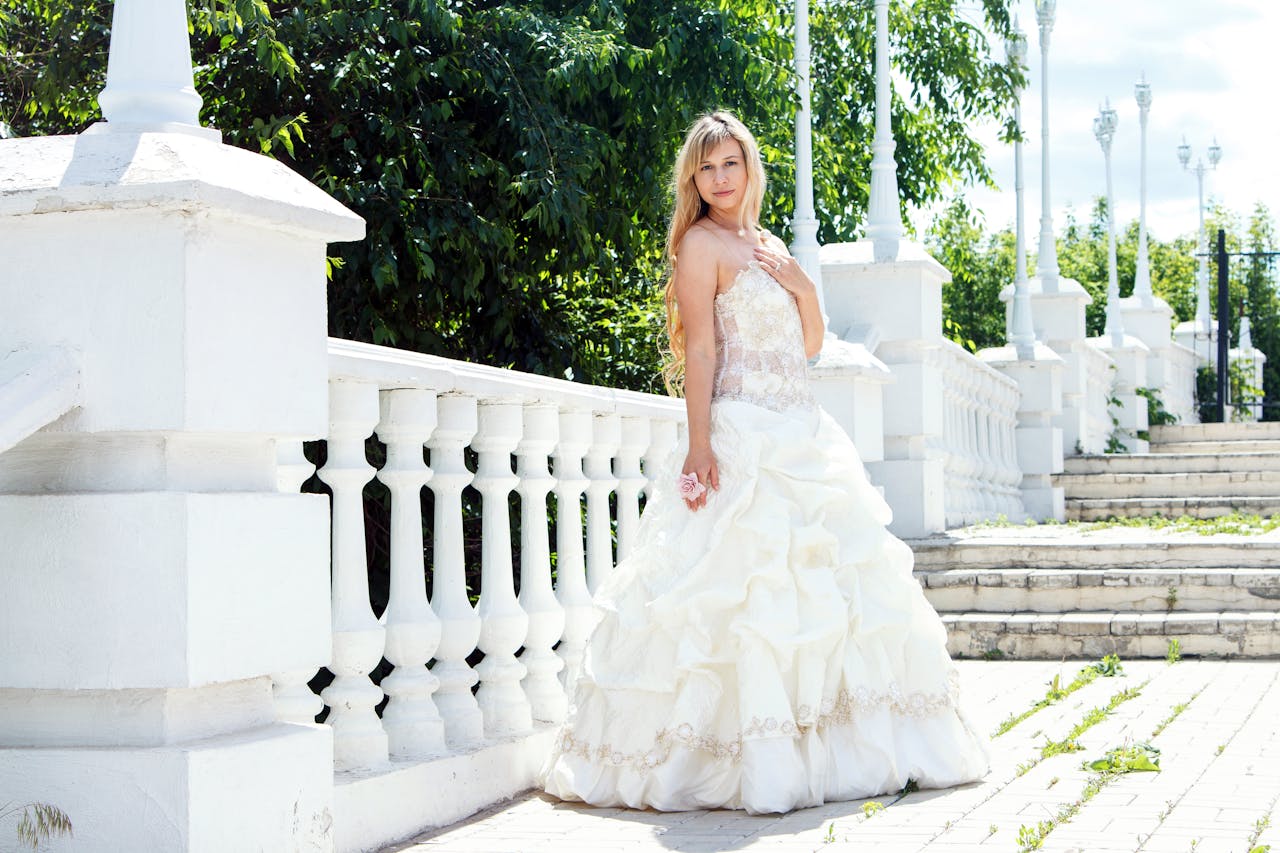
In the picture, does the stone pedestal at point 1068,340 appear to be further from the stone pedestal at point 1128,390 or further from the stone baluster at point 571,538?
the stone baluster at point 571,538

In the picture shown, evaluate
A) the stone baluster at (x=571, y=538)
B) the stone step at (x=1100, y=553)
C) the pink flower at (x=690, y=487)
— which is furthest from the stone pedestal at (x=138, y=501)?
the stone step at (x=1100, y=553)

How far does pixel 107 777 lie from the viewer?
2.97 meters

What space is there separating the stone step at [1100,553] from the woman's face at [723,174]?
471 cm

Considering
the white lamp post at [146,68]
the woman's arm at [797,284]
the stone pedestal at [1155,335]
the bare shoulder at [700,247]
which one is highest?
the stone pedestal at [1155,335]

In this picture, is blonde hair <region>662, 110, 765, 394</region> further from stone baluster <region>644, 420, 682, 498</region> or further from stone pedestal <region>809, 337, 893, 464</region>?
stone pedestal <region>809, 337, 893, 464</region>

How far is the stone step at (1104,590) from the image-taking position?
8.54 m

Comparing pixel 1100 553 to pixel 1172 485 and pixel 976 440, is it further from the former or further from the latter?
pixel 1172 485

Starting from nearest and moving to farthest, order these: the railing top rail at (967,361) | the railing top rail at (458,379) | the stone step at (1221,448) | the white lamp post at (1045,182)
Answer: the railing top rail at (458,379) < the railing top rail at (967,361) < the stone step at (1221,448) < the white lamp post at (1045,182)

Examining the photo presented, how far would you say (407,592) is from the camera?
4.36 m

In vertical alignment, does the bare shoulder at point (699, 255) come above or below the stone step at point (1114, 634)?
above

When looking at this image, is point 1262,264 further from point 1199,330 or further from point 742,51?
point 742,51

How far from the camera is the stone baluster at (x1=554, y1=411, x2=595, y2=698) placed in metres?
5.39

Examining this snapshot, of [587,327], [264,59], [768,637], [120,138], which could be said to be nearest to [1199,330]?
[587,327]

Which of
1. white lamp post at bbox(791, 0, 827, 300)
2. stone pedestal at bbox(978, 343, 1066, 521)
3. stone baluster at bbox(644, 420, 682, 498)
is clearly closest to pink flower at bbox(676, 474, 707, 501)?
stone baluster at bbox(644, 420, 682, 498)
